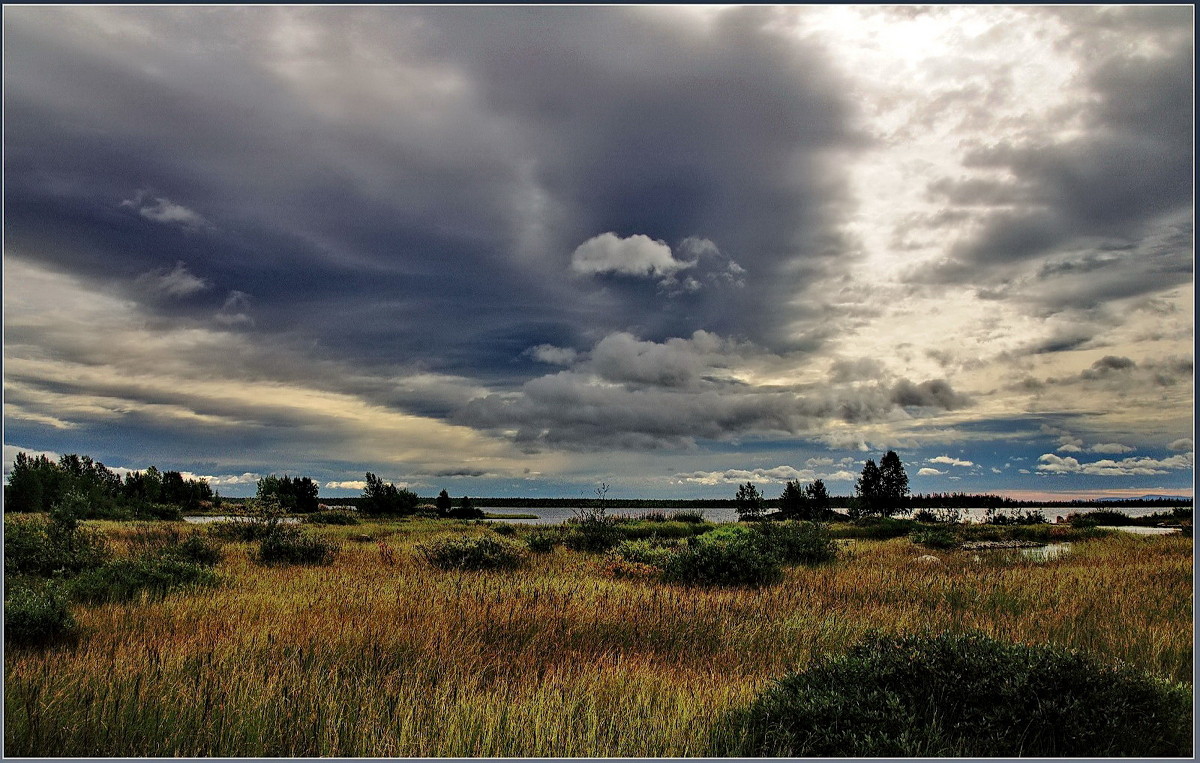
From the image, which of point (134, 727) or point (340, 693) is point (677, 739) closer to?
point (340, 693)

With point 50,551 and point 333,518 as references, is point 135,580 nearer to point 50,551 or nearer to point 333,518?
point 50,551

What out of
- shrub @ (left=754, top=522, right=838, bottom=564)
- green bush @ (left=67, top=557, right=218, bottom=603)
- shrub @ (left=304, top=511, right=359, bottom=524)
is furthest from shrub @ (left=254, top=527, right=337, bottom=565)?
shrub @ (left=304, top=511, right=359, bottom=524)

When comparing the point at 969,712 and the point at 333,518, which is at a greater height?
the point at 969,712

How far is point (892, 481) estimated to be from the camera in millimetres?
58219

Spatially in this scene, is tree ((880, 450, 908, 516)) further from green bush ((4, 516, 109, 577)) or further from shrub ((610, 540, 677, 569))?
green bush ((4, 516, 109, 577))

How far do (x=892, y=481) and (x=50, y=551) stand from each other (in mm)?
58532

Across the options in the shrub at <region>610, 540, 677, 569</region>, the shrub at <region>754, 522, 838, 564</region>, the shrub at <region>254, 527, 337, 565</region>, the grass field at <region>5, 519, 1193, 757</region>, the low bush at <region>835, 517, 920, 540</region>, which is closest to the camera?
the grass field at <region>5, 519, 1193, 757</region>

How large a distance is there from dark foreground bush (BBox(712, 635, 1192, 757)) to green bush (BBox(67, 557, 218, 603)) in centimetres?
1000

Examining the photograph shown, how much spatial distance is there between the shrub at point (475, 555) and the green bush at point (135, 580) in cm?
497

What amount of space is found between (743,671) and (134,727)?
223 inches

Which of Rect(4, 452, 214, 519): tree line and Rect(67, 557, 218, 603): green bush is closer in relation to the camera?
Rect(67, 557, 218, 603): green bush

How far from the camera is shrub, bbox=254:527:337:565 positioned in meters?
16.2

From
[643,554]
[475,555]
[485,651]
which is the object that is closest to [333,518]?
[475,555]

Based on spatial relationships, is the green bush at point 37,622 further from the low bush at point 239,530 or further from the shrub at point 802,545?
the shrub at point 802,545
